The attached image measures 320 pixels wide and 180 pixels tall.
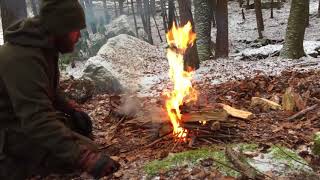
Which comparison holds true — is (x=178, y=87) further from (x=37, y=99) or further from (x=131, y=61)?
(x=131, y=61)

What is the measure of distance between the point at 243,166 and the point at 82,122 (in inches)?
75.0

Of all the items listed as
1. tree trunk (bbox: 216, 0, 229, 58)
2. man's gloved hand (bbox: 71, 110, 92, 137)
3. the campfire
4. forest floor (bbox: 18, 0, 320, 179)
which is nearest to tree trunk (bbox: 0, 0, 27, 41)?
forest floor (bbox: 18, 0, 320, 179)

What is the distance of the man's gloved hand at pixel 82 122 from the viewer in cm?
473

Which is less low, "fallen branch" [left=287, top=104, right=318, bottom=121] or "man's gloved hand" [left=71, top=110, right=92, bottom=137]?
"man's gloved hand" [left=71, top=110, right=92, bottom=137]

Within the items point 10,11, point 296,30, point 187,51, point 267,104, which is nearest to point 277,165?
point 267,104

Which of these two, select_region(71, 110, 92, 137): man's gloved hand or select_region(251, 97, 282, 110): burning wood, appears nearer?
select_region(71, 110, 92, 137): man's gloved hand

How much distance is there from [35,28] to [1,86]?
0.54m

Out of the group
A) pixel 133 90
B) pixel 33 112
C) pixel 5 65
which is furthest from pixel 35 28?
pixel 133 90

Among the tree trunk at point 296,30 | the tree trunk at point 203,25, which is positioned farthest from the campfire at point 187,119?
the tree trunk at point 203,25

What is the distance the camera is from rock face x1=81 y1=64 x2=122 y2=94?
34.1 feet

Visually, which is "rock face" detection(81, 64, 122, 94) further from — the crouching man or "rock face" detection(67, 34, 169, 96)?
the crouching man

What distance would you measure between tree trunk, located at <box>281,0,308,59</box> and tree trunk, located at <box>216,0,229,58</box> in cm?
399

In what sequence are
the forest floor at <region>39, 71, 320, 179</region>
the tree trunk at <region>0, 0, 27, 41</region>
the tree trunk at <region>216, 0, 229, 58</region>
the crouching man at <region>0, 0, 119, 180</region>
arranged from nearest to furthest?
the crouching man at <region>0, 0, 119, 180</region>
the forest floor at <region>39, 71, 320, 179</region>
the tree trunk at <region>0, 0, 27, 41</region>
the tree trunk at <region>216, 0, 229, 58</region>

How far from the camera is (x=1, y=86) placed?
333 cm
